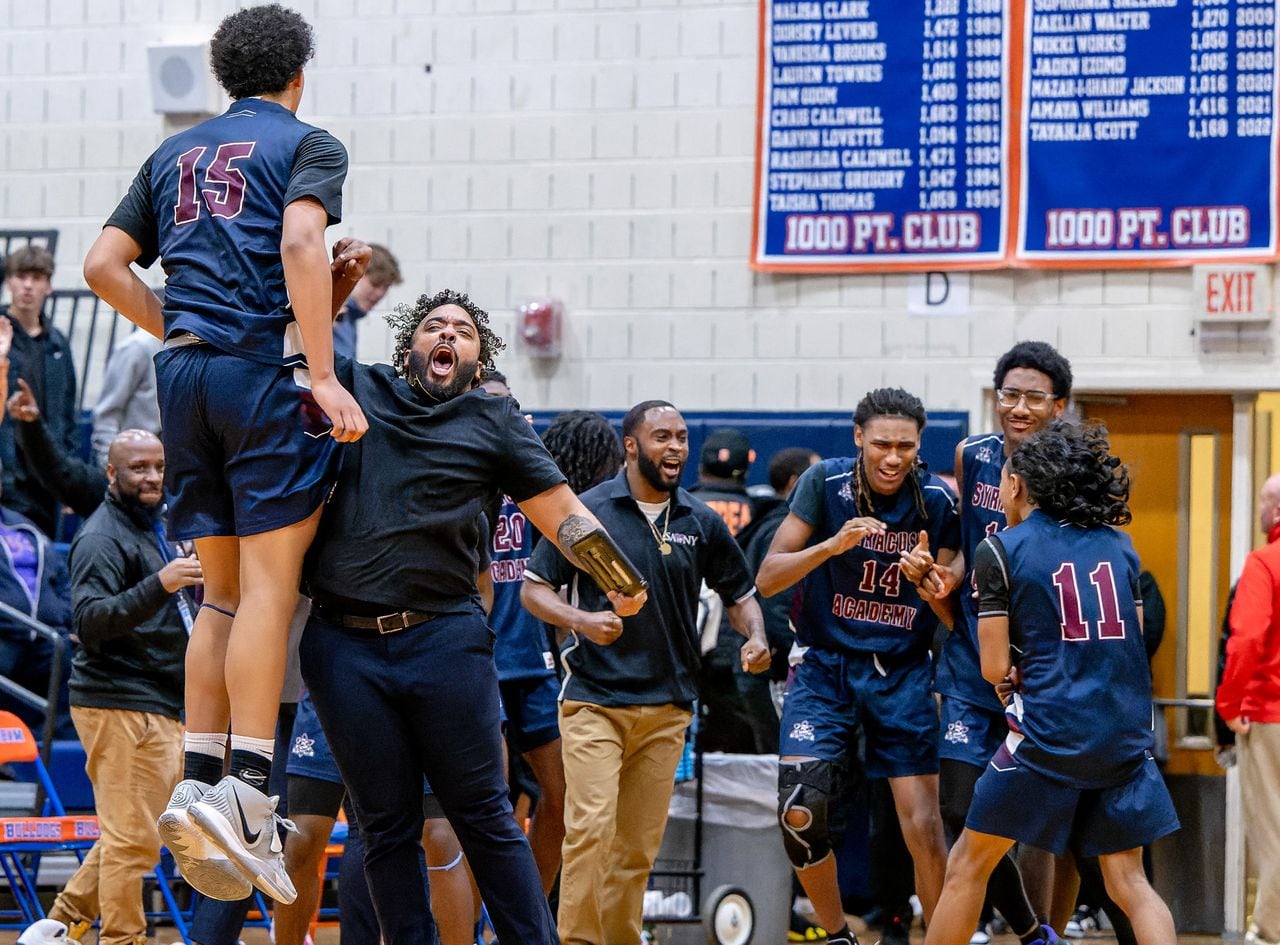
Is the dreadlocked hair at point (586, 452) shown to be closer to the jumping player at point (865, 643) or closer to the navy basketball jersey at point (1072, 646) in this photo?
the jumping player at point (865, 643)

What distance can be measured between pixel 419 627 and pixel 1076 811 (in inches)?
75.6

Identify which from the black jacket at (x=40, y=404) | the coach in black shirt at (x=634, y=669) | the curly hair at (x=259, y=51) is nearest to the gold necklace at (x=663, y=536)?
the coach in black shirt at (x=634, y=669)

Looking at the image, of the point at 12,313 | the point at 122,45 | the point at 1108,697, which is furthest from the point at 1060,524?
the point at 122,45

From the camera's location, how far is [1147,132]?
8.84 metres

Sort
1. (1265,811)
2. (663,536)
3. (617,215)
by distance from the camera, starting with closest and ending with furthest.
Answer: (663,536)
(1265,811)
(617,215)

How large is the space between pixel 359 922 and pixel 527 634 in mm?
1680

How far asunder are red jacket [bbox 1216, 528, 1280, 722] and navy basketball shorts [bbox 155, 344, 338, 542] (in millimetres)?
4441

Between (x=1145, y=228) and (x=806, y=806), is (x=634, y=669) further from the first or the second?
(x=1145, y=228)

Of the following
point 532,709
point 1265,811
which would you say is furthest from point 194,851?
point 1265,811

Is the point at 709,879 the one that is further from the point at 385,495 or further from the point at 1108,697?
the point at 385,495

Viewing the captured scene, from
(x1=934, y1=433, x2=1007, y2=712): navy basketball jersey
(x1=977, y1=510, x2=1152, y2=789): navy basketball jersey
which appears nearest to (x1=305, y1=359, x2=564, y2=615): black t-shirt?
(x1=977, y1=510, x2=1152, y2=789): navy basketball jersey

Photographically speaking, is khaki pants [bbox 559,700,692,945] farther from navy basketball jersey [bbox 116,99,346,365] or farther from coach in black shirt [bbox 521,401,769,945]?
navy basketball jersey [bbox 116,99,346,365]

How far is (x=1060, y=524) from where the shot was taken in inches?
195

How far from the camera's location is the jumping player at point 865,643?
587cm
